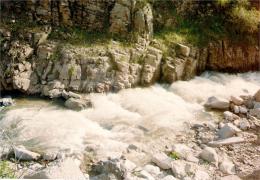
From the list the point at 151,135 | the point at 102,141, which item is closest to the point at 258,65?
the point at 151,135

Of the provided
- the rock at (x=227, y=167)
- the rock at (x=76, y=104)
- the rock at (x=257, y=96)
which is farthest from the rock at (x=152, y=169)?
the rock at (x=257, y=96)

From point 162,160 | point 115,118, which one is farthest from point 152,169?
point 115,118

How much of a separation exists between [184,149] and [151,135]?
0.91 metres

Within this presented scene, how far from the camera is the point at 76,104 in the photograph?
34.8 ft

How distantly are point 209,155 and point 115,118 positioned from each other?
258cm

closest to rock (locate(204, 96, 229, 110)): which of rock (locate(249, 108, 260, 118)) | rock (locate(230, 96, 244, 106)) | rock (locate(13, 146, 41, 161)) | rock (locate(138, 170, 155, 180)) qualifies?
rock (locate(230, 96, 244, 106))

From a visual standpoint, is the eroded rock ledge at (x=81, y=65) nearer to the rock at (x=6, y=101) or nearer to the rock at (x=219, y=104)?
the rock at (x=6, y=101)

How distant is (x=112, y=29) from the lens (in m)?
12.5

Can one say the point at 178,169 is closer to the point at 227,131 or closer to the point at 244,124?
the point at 227,131

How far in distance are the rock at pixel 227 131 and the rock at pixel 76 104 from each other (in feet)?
10.4

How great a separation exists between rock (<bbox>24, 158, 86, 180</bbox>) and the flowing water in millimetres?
948

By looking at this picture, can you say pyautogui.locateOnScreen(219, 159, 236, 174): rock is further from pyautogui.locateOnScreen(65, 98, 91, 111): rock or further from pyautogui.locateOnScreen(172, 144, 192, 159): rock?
pyautogui.locateOnScreen(65, 98, 91, 111): rock

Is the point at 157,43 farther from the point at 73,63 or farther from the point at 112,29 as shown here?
the point at 73,63

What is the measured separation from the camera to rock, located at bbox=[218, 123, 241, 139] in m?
9.56
